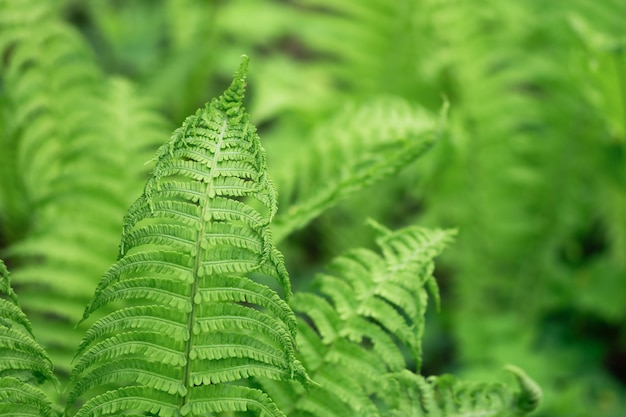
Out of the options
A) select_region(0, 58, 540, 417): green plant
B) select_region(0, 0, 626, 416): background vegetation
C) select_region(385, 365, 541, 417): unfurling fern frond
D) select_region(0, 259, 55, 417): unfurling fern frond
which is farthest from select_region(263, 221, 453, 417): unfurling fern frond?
select_region(0, 0, 626, 416): background vegetation

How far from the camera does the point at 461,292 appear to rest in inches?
96.3

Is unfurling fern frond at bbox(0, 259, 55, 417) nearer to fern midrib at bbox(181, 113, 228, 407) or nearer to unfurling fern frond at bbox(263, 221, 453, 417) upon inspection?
fern midrib at bbox(181, 113, 228, 407)

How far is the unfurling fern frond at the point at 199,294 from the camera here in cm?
88

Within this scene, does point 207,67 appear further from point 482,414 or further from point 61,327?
point 482,414

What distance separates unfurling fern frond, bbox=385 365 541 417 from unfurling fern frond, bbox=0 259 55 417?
54 centimetres

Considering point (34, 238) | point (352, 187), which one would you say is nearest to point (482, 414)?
point (352, 187)

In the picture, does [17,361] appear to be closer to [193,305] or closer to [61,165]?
[193,305]

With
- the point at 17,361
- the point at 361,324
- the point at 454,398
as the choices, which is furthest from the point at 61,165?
the point at 454,398

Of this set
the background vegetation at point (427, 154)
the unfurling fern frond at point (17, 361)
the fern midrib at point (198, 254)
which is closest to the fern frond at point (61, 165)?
the background vegetation at point (427, 154)

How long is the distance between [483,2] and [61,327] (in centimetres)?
199

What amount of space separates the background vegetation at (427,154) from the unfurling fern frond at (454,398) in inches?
32.8

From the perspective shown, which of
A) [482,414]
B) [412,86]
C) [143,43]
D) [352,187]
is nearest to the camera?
[482,414]

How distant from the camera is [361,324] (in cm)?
109

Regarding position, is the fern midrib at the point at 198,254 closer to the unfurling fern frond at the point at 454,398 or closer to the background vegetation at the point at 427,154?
the unfurling fern frond at the point at 454,398
